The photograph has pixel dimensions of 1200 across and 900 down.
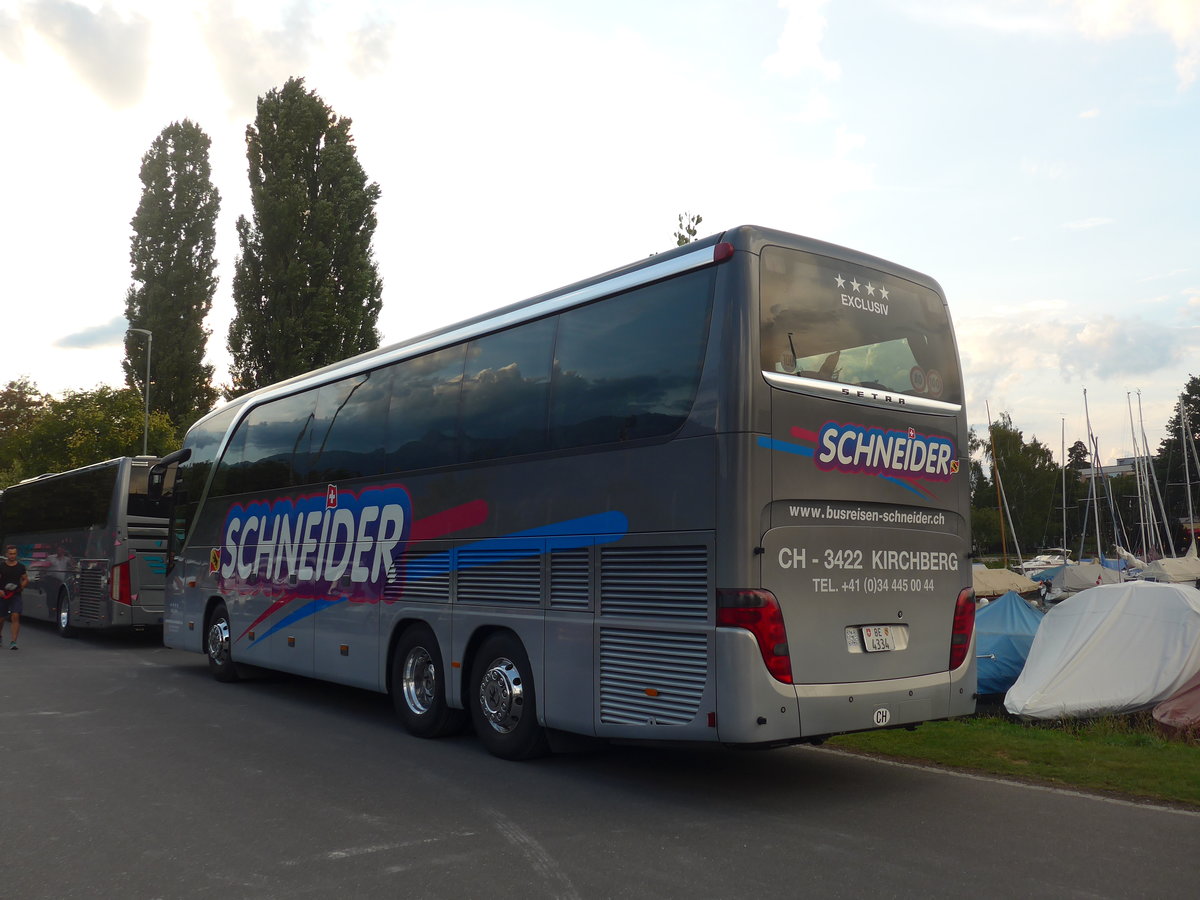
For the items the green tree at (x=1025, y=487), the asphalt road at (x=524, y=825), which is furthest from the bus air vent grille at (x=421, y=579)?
the green tree at (x=1025, y=487)

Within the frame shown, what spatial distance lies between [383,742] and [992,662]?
8827 millimetres

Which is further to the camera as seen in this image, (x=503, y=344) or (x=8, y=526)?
(x=8, y=526)

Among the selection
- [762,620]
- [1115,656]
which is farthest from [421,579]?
[1115,656]

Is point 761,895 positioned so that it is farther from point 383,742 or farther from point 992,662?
point 992,662

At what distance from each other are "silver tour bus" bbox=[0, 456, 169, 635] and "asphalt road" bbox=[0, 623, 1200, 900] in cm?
1064

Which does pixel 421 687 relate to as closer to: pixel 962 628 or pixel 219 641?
pixel 962 628

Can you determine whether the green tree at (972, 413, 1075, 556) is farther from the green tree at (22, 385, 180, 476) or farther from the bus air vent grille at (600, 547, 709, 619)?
the bus air vent grille at (600, 547, 709, 619)

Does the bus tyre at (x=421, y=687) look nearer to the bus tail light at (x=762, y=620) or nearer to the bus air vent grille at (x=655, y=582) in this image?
the bus air vent grille at (x=655, y=582)

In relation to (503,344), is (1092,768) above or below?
below

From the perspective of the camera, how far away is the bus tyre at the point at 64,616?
2334cm

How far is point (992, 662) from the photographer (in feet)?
48.6

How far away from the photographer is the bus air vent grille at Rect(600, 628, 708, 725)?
7.35m

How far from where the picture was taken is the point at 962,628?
8.60 metres

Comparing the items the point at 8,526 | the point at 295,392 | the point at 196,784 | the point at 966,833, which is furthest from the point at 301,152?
the point at 966,833
